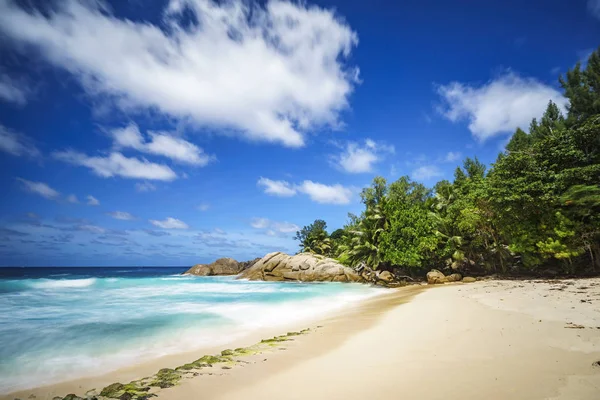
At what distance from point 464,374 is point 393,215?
2601 cm

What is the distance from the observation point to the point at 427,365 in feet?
15.1

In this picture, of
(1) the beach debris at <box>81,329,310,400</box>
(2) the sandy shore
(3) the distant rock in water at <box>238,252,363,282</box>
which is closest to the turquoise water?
(2) the sandy shore

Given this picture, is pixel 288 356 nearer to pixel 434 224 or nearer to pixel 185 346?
pixel 185 346

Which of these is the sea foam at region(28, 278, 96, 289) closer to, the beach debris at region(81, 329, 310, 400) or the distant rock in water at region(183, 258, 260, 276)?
the distant rock in water at region(183, 258, 260, 276)

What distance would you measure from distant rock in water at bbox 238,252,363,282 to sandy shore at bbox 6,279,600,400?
27.2 m

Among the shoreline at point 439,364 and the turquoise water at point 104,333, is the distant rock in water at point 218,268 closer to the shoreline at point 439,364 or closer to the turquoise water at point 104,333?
the turquoise water at point 104,333

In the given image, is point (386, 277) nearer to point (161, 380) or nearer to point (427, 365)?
point (427, 365)

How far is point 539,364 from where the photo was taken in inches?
165

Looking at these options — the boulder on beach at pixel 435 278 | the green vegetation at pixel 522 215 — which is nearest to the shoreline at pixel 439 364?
the green vegetation at pixel 522 215

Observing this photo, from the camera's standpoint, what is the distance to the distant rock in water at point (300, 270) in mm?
34719

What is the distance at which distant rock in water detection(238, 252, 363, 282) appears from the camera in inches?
1367

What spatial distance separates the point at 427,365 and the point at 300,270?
108 ft

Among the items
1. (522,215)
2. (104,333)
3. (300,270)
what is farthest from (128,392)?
(300,270)

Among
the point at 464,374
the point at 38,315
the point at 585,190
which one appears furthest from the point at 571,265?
the point at 38,315
